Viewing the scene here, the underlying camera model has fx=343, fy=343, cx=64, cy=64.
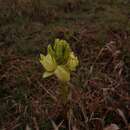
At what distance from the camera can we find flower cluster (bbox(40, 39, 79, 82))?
246cm

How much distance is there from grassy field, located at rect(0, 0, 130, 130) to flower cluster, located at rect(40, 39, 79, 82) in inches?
13.3

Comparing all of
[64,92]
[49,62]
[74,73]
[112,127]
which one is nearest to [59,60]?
[49,62]

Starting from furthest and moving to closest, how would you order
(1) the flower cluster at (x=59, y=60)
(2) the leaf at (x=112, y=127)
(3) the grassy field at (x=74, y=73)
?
(3) the grassy field at (x=74, y=73) < (2) the leaf at (x=112, y=127) < (1) the flower cluster at (x=59, y=60)

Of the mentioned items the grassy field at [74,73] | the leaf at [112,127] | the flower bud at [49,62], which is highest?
the flower bud at [49,62]

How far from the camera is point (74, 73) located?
329cm

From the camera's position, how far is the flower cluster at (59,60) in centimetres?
246

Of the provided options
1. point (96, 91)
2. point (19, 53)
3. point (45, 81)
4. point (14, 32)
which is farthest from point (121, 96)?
point (14, 32)

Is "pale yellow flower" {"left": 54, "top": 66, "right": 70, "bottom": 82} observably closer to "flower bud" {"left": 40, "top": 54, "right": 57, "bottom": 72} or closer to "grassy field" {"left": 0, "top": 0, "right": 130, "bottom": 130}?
"flower bud" {"left": 40, "top": 54, "right": 57, "bottom": 72}

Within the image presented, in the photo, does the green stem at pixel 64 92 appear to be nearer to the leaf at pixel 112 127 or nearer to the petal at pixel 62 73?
the petal at pixel 62 73

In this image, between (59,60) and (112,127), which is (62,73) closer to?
(59,60)

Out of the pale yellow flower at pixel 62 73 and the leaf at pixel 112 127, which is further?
the leaf at pixel 112 127

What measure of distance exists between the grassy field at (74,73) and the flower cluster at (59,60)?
1.11ft

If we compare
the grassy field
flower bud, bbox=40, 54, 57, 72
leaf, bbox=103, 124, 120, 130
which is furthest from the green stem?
leaf, bbox=103, 124, 120, 130

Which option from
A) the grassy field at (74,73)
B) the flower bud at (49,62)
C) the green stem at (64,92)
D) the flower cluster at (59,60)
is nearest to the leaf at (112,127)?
the grassy field at (74,73)
